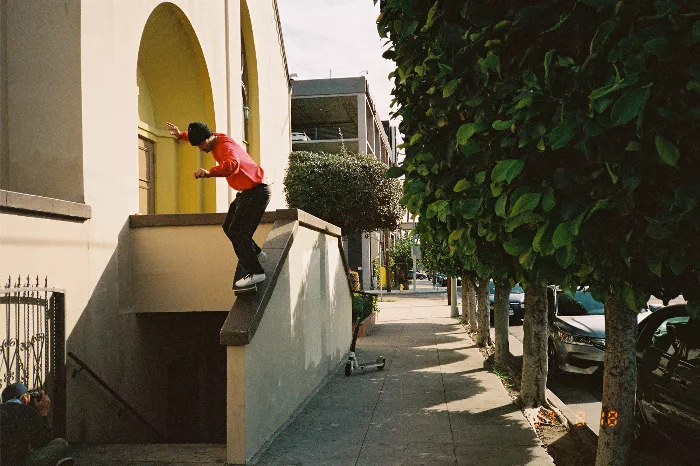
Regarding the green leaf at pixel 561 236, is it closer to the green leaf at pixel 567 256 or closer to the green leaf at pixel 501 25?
the green leaf at pixel 567 256

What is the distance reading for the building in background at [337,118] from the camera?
34875mm

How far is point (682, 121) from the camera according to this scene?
289 centimetres

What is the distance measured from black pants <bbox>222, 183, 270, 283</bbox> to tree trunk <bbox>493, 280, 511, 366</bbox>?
547cm

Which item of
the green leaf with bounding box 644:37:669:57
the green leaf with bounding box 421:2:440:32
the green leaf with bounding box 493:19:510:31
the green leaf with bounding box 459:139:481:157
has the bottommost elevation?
the green leaf with bounding box 459:139:481:157

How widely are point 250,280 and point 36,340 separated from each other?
2318mm

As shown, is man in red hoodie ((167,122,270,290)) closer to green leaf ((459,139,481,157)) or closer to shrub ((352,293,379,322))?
green leaf ((459,139,481,157))

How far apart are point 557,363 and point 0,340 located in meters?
7.95

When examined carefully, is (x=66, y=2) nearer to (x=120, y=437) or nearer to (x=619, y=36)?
(x=120, y=437)

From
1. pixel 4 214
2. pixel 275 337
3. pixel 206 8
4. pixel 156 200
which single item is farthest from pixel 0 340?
pixel 206 8

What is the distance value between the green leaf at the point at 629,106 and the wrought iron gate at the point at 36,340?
520cm

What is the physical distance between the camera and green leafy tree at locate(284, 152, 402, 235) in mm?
18984

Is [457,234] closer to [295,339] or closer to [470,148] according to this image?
[470,148]

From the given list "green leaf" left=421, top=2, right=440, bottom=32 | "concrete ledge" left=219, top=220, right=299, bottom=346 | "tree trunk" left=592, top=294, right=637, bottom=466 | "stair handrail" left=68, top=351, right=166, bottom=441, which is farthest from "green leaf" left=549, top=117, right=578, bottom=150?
"stair handrail" left=68, top=351, right=166, bottom=441

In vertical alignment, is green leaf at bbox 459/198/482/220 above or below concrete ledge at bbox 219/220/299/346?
above
